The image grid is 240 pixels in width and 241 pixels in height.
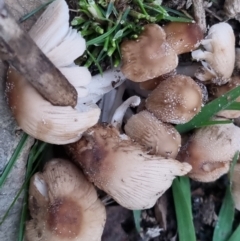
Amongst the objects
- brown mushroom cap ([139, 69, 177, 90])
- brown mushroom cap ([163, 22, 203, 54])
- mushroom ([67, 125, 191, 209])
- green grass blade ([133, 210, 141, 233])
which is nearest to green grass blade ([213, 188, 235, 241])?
green grass blade ([133, 210, 141, 233])

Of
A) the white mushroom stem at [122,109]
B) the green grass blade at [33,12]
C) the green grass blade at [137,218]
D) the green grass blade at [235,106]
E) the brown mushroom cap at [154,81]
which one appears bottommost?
the green grass blade at [137,218]

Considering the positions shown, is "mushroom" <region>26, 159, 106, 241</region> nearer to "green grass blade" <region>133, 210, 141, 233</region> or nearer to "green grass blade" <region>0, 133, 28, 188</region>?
"green grass blade" <region>0, 133, 28, 188</region>

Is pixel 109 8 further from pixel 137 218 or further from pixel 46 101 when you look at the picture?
pixel 137 218

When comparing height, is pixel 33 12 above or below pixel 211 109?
above

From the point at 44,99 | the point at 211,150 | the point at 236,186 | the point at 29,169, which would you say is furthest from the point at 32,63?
the point at 236,186

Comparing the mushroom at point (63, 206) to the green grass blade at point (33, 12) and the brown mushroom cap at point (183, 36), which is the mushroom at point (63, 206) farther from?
the brown mushroom cap at point (183, 36)

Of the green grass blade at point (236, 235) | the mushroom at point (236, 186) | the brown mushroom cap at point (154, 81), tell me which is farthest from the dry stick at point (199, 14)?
the green grass blade at point (236, 235)
